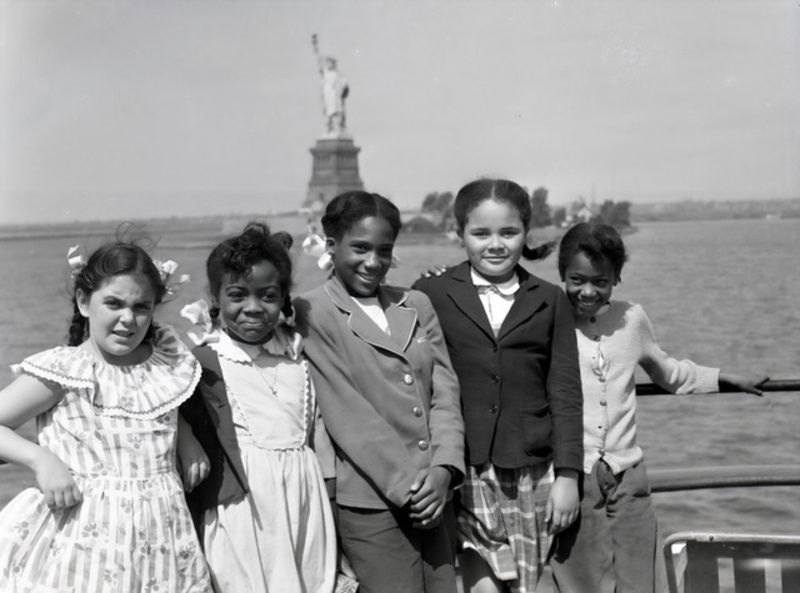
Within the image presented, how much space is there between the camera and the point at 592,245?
3.29m

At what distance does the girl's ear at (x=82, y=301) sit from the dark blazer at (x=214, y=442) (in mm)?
335

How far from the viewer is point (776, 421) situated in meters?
20.4

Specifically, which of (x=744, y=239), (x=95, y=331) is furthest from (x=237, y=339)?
(x=744, y=239)

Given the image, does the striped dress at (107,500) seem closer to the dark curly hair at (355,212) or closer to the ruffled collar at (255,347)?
the ruffled collar at (255,347)

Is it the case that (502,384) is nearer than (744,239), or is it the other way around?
(502,384)

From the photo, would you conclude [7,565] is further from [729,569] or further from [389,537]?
A: [729,569]

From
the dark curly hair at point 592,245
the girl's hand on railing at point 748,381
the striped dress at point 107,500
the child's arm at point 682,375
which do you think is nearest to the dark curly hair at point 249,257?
the striped dress at point 107,500

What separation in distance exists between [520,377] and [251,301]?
2.69 feet

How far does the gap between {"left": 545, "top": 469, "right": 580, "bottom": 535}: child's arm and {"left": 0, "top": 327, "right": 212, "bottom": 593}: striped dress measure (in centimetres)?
100

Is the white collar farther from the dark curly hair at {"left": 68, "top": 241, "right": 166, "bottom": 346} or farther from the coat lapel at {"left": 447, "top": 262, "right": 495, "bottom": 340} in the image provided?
the dark curly hair at {"left": 68, "top": 241, "right": 166, "bottom": 346}

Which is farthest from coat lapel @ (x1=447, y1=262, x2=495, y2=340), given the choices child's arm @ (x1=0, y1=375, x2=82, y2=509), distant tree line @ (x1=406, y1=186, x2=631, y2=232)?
distant tree line @ (x1=406, y1=186, x2=631, y2=232)

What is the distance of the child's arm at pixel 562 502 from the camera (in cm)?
307

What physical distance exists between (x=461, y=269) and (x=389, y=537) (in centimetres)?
85

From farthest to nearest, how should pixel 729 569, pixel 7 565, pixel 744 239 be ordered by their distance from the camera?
pixel 744 239
pixel 729 569
pixel 7 565
